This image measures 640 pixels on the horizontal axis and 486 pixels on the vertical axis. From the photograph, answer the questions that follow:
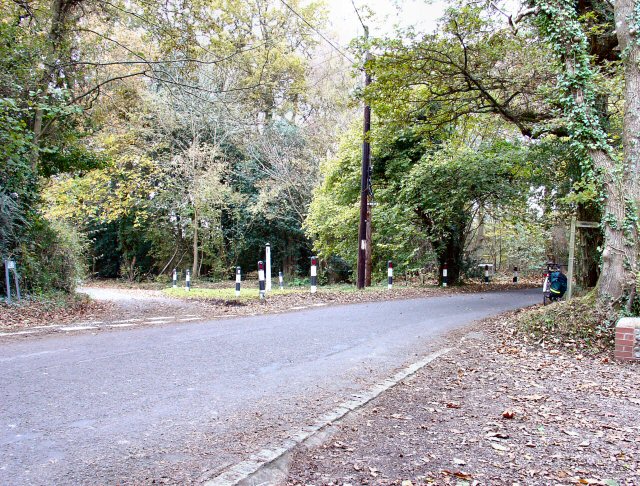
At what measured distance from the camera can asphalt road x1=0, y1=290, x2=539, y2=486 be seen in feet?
9.71

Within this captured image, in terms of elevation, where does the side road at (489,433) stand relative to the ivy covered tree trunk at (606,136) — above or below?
below

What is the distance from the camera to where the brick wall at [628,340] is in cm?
646

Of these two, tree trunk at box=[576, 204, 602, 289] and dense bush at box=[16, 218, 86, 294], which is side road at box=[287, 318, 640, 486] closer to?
tree trunk at box=[576, 204, 602, 289]

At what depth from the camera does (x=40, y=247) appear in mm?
11055

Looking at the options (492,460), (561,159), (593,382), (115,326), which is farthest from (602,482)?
(561,159)

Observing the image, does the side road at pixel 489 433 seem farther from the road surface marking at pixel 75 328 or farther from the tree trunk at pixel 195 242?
the tree trunk at pixel 195 242

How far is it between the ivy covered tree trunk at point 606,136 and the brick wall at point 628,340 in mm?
813

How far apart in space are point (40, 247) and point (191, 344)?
6.66 m

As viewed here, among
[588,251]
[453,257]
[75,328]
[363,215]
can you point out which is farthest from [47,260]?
[453,257]

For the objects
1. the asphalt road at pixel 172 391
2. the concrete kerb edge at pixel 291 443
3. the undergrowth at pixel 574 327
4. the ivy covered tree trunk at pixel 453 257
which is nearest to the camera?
the concrete kerb edge at pixel 291 443

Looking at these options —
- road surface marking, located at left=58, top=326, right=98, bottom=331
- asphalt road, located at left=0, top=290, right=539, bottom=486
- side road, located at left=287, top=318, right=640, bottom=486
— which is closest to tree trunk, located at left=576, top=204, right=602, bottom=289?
asphalt road, located at left=0, top=290, right=539, bottom=486

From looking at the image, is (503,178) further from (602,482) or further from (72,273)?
(602,482)

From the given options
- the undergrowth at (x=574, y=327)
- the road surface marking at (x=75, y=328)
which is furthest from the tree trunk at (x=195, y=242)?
the undergrowth at (x=574, y=327)

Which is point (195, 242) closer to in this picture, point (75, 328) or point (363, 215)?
point (363, 215)
